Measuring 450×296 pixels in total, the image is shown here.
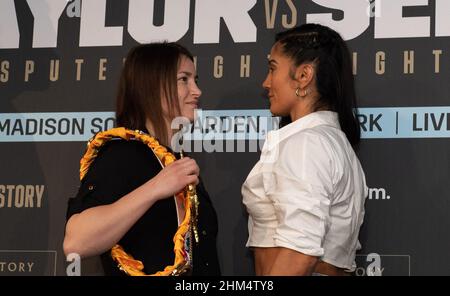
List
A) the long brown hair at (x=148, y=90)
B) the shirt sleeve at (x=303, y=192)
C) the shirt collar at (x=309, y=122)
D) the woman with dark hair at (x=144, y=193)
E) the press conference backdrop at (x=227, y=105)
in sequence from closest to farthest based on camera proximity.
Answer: the woman with dark hair at (x=144, y=193) < the shirt sleeve at (x=303, y=192) < the long brown hair at (x=148, y=90) < the shirt collar at (x=309, y=122) < the press conference backdrop at (x=227, y=105)

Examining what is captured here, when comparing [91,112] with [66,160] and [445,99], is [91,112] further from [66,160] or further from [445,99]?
[445,99]

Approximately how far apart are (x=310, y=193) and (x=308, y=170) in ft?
0.23

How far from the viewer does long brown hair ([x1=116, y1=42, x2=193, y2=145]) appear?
240 centimetres

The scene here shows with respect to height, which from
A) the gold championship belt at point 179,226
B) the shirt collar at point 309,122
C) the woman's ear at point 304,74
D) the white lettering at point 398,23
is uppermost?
the white lettering at point 398,23

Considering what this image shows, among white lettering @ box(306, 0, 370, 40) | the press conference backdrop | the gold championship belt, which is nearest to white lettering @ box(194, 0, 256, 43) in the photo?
the press conference backdrop

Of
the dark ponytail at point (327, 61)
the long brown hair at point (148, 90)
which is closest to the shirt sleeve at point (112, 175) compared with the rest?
the long brown hair at point (148, 90)

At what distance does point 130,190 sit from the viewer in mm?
2229

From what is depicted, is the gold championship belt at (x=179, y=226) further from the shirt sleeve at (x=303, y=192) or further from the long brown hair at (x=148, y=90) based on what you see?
the shirt sleeve at (x=303, y=192)

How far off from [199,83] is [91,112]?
44 cm

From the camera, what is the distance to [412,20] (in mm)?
2967

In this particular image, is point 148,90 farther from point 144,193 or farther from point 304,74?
point 304,74

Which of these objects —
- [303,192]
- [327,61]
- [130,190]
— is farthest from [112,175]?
[327,61]

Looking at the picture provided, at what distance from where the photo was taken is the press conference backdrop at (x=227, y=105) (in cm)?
290

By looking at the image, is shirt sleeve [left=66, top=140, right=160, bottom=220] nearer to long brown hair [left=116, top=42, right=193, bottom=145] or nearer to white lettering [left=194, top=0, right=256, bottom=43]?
long brown hair [left=116, top=42, right=193, bottom=145]
